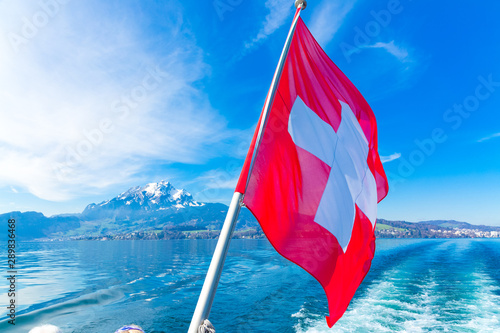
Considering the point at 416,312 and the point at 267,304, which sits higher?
the point at 416,312

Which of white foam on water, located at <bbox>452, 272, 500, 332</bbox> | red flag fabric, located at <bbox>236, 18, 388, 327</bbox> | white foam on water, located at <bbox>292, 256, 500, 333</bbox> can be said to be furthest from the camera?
white foam on water, located at <bbox>292, 256, 500, 333</bbox>

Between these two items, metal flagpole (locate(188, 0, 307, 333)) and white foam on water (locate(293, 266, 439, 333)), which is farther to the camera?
white foam on water (locate(293, 266, 439, 333))

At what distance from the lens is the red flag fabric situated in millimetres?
3517

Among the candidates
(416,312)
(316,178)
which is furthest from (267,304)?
(316,178)

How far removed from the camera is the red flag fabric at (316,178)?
3.52 metres

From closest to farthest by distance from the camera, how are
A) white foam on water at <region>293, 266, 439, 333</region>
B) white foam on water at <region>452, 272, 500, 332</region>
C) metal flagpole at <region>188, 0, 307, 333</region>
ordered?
metal flagpole at <region>188, 0, 307, 333</region> → white foam on water at <region>452, 272, 500, 332</region> → white foam on water at <region>293, 266, 439, 333</region>

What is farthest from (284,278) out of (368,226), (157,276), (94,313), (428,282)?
(368,226)

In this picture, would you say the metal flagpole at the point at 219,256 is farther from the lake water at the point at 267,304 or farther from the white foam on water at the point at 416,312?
the white foam on water at the point at 416,312

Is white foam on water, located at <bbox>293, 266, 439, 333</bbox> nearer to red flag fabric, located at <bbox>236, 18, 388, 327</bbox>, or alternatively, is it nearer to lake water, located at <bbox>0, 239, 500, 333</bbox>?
lake water, located at <bbox>0, 239, 500, 333</bbox>

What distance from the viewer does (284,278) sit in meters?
29.1

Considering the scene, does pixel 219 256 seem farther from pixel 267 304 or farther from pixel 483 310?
pixel 483 310

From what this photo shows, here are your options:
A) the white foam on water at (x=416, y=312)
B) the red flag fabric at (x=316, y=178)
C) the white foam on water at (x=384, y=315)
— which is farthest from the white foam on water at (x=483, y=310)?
the red flag fabric at (x=316, y=178)

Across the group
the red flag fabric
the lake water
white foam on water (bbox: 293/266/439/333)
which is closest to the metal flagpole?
the red flag fabric

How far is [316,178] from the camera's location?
4.06 meters
